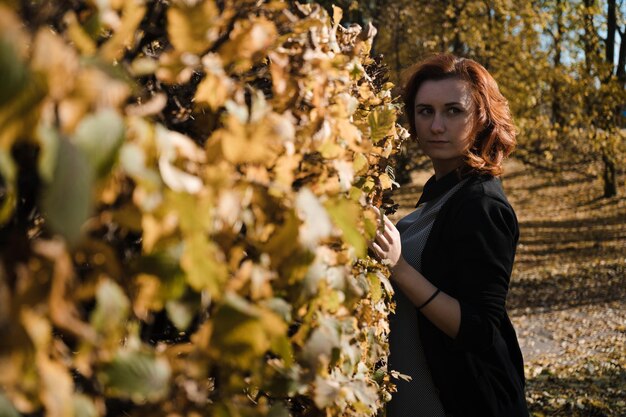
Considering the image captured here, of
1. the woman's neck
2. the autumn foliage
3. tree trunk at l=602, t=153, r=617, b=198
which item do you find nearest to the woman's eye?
the woman's neck

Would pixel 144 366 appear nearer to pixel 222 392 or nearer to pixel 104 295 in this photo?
pixel 104 295

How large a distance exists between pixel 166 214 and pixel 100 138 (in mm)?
169

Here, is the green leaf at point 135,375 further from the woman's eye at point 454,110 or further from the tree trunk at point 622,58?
the tree trunk at point 622,58

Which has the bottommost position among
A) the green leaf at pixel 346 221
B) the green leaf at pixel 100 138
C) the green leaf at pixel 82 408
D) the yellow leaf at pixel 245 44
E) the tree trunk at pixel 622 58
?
the green leaf at pixel 82 408

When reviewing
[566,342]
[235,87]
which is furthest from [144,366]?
[566,342]

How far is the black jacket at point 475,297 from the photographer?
7.06ft

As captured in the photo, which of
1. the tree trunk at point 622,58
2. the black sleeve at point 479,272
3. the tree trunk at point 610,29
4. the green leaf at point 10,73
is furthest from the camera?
the tree trunk at point 622,58

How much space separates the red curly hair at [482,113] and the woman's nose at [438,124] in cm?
13

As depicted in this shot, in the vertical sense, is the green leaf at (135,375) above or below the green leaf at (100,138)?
below

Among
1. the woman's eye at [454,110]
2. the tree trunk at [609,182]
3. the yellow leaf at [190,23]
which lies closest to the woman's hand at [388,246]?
the woman's eye at [454,110]

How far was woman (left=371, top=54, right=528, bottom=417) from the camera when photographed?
2146mm

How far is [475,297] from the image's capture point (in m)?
2.15

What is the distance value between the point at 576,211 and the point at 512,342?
54.0ft

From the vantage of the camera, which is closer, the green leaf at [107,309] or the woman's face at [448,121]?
the green leaf at [107,309]
